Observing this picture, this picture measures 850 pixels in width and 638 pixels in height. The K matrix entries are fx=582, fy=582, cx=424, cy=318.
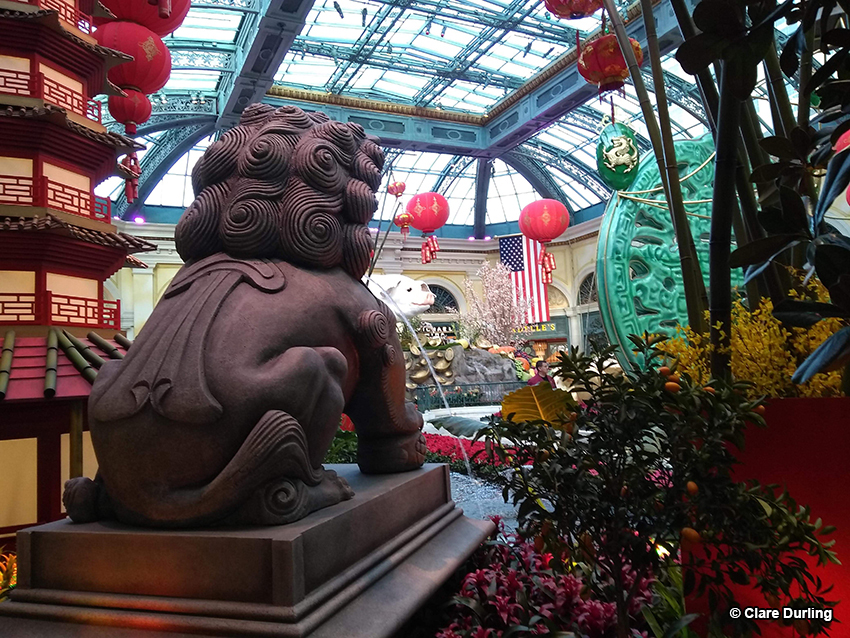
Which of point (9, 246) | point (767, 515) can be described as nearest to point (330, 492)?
point (767, 515)

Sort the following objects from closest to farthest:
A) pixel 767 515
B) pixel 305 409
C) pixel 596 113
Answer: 1. pixel 767 515
2. pixel 305 409
3. pixel 596 113

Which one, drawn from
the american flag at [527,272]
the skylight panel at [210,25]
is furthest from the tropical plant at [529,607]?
the american flag at [527,272]

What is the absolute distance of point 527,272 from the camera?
1830 cm

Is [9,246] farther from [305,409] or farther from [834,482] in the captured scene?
[834,482]

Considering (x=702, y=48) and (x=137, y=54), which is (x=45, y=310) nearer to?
(x=137, y=54)

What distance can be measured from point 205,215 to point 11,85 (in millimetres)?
3042

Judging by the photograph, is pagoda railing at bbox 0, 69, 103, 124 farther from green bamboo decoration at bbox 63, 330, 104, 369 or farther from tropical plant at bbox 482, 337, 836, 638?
tropical plant at bbox 482, 337, 836, 638

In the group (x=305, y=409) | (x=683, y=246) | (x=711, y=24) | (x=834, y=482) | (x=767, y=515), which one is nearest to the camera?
(x=711, y=24)

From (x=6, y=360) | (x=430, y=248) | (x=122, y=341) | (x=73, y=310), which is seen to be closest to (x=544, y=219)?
(x=430, y=248)

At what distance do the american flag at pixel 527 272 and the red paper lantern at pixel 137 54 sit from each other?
1312 centimetres

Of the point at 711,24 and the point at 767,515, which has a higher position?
the point at 711,24

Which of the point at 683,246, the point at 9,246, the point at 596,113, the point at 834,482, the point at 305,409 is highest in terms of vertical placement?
the point at 596,113

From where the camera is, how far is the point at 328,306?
162 centimetres

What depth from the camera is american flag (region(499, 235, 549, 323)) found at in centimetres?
1784
